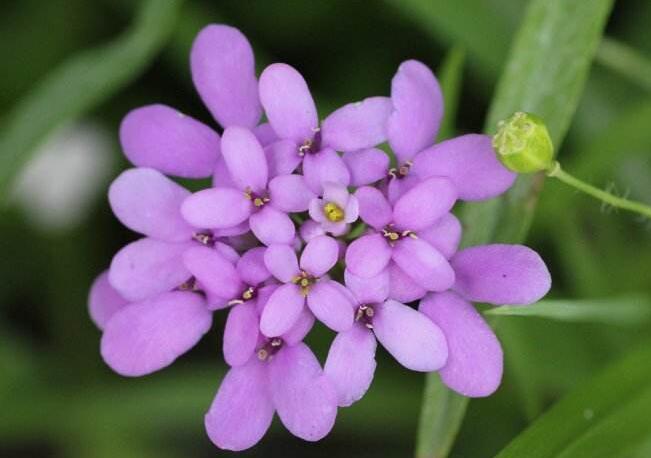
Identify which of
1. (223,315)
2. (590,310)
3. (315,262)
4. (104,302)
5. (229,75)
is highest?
(229,75)

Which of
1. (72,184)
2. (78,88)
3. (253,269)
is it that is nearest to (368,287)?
(253,269)

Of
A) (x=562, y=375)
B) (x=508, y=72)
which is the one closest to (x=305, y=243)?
(x=508, y=72)

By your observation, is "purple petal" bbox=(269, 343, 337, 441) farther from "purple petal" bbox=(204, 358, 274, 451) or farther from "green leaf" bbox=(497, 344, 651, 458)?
"green leaf" bbox=(497, 344, 651, 458)

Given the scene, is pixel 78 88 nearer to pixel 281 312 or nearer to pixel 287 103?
pixel 287 103

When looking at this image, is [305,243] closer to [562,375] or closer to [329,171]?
[329,171]

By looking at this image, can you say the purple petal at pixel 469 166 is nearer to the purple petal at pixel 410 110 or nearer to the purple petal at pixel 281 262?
the purple petal at pixel 410 110

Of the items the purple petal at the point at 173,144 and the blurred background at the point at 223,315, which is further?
the blurred background at the point at 223,315

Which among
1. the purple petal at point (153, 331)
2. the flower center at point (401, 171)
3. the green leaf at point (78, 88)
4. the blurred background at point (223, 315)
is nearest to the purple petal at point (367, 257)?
the flower center at point (401, 171)
